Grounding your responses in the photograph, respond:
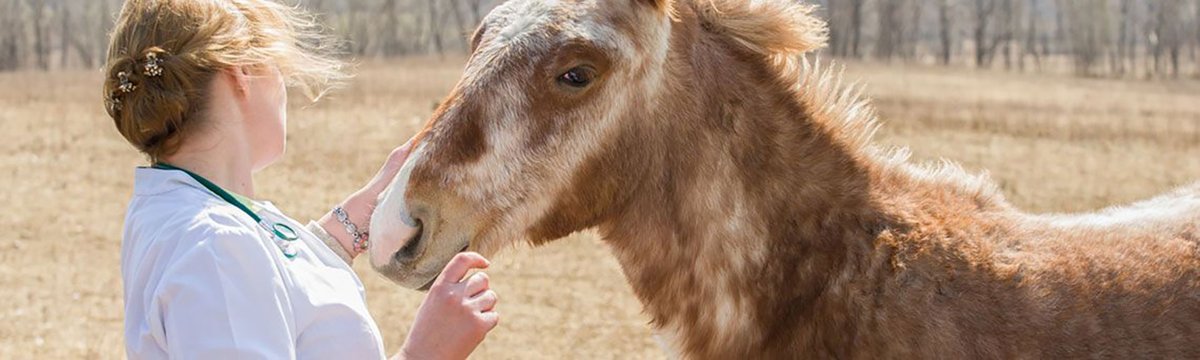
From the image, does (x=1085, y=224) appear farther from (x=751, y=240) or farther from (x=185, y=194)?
(x=185, y=194)

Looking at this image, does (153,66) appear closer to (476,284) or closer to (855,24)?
(476,284)

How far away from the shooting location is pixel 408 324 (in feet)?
31.3

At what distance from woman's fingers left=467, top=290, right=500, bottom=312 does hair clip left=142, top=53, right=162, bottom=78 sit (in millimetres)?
718

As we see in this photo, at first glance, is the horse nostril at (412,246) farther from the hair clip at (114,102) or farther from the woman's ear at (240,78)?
the hair clip at (114,102)

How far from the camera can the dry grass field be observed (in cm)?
955

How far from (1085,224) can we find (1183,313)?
0.43m

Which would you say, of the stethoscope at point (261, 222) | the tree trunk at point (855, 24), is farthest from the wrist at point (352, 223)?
the tree trunk at point (855, 24)

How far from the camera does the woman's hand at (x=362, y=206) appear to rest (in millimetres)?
3393

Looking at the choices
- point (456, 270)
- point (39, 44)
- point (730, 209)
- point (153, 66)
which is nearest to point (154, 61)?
point (153, 66)

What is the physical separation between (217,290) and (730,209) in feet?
4.90

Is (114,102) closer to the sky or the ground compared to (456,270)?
closer to the sky

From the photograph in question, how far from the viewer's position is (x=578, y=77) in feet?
10.2

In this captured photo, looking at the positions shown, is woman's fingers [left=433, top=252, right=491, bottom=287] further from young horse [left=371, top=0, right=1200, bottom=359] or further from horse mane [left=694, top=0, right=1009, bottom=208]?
horse mane [left=694, top=0, right=1009, bottom=208]

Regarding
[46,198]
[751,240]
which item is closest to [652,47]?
[751,240]
